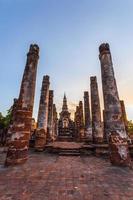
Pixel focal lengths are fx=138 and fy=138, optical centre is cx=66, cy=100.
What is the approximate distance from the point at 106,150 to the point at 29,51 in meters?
8.59

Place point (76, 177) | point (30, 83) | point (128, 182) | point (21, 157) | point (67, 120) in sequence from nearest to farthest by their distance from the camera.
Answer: point (128, 182)
point (76, 177)
point (21, 157)
point (30, 83)
point (67, 120)

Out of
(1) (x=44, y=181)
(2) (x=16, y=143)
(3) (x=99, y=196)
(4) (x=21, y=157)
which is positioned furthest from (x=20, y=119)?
(3) (x=99, y=196)

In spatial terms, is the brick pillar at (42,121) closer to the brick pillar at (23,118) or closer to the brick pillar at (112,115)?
the brick pillar at (23,118)

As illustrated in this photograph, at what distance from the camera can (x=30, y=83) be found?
825 cm

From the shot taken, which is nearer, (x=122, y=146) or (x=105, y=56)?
(x=122, y=146)

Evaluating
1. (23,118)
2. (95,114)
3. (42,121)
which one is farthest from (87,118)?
(23,118)

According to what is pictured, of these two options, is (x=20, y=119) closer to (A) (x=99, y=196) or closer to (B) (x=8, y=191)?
(B) (x=8, y=191)

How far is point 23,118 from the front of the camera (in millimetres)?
7379

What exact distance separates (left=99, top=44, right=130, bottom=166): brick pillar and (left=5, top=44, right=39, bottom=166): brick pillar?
14.3ft

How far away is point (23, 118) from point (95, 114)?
892 centimetres

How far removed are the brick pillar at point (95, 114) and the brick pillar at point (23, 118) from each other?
7920 mm

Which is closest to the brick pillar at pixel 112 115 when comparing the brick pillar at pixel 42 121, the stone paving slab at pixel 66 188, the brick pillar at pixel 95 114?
the stone paving slab at pixel 66 188

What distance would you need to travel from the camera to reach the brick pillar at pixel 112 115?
6793 millimetres

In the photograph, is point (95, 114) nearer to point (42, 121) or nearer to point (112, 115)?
point (42, 121)
